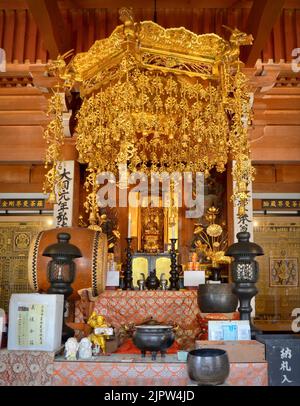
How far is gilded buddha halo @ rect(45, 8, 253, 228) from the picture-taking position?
10.6 feet

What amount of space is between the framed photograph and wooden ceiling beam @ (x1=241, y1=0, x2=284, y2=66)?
3140mm

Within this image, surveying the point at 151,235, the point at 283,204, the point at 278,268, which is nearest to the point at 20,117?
the point at 151,235

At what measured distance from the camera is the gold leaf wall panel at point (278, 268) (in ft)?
19.3

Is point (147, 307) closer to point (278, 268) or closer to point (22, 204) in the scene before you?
Result: point (278, 268)

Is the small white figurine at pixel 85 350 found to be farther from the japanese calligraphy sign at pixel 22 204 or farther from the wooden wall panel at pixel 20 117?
the japanese calligraphy sign at pixel 22 204

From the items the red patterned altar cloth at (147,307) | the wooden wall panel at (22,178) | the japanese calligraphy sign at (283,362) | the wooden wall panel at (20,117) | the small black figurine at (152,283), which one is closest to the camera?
the japanese calligraphy sign at (283,362)

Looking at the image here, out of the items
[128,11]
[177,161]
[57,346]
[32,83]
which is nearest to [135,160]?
[177,161]

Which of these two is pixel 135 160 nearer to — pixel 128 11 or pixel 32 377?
pixel 128 11

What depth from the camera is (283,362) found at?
1.96 metres

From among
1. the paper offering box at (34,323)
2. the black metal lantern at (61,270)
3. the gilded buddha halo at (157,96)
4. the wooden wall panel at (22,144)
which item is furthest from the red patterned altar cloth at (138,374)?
the wooden wall panel at (22,144)

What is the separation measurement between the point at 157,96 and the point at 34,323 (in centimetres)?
259

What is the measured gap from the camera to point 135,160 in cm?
479

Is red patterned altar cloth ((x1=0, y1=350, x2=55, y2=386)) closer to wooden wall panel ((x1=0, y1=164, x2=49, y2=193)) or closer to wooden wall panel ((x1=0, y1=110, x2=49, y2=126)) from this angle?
wooden wall panel ((x1=0, y1=110, x2=49, y2=126))

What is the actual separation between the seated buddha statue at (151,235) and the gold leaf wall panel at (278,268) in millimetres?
1515
